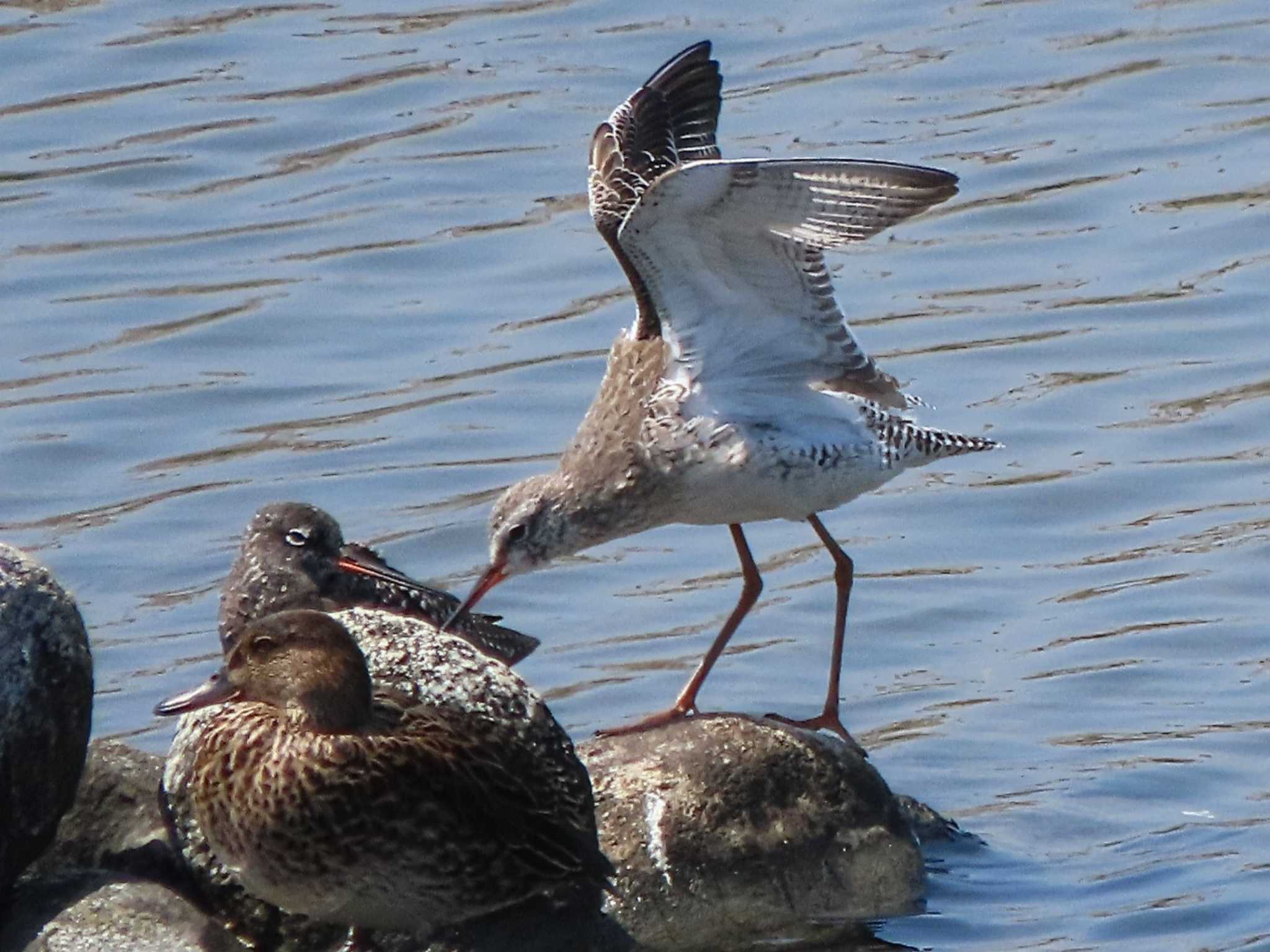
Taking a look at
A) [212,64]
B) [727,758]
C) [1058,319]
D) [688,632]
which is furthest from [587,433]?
[212,64]

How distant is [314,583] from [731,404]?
5.26ft

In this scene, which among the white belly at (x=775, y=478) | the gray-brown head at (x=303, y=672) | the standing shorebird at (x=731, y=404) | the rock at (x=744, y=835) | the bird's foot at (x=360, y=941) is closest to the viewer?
the gray-brown head at (x=303, y=672)

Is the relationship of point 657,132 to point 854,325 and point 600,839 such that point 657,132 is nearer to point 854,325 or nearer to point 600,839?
point 854,325

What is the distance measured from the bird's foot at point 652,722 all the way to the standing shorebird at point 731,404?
3 cm

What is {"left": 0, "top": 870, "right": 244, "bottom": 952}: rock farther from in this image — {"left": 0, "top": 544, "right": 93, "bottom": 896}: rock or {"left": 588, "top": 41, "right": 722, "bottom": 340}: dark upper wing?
{"left": 588, "top": 41, "right": 722, "bottom": 340}: dark upper wing

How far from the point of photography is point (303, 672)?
642 centimetres

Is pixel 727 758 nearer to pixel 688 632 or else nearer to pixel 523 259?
pixel 688 632

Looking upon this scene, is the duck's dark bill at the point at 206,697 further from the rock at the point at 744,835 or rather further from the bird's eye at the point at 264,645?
the rock at the point at 744,835

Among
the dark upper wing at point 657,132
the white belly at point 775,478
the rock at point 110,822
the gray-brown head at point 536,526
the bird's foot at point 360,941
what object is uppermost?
the dark upper wing at point 657,132

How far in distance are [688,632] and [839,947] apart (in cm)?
284

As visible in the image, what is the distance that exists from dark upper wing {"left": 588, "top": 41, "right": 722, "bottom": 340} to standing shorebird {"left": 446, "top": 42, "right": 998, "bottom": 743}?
24 centimetres

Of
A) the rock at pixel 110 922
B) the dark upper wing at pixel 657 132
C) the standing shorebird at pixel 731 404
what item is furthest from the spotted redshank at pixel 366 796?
the dark upper wing at pixel 657 132

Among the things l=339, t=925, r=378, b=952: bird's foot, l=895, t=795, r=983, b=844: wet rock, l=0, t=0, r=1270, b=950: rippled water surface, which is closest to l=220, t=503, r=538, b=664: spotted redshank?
l=0, t=0, r=1270, b=950: rippled water surface

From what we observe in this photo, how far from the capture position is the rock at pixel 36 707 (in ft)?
22.8
